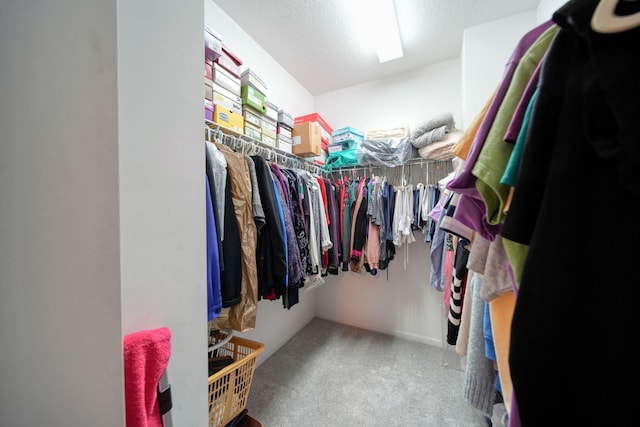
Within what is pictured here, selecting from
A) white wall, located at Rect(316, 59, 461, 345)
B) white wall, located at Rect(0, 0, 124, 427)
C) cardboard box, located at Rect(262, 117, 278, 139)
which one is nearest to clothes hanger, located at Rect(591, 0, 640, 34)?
white wall, located at Rect(0, 0, 124, 427)

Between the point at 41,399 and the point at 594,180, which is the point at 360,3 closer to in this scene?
the point at 594,180

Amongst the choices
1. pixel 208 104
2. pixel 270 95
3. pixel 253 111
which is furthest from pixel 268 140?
pixel 270 95

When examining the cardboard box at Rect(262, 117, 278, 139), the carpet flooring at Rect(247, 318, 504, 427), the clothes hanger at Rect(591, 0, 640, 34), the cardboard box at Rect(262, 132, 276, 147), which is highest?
the cardboard box at Rect(262, 117, 278, 139)

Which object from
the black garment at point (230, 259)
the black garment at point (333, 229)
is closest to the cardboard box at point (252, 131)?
the black garment at point (230, 259)

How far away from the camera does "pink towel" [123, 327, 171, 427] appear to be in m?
0.48

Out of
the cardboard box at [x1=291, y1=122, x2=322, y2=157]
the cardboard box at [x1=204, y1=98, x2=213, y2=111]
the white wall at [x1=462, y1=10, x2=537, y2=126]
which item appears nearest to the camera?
the cardboard box at [x1=204, y1=98, x2=213, y2=111]

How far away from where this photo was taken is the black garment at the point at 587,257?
0.87ft

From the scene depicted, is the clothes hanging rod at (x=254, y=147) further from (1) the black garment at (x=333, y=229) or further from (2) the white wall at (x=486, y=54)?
(2) the white wall at (x=486, y=54)

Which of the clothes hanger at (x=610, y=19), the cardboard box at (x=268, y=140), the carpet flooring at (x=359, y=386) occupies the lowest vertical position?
the carpet flooring at (x=359, y=386)

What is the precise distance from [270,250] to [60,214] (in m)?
0.84

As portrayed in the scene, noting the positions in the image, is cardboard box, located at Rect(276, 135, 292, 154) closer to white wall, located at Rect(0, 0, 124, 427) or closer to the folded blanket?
the folded blanket

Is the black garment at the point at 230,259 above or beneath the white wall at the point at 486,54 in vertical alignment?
beneath

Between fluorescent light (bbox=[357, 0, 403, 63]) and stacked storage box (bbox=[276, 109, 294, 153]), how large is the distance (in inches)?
34.5

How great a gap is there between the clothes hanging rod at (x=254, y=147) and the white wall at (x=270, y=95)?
61 centimetres
